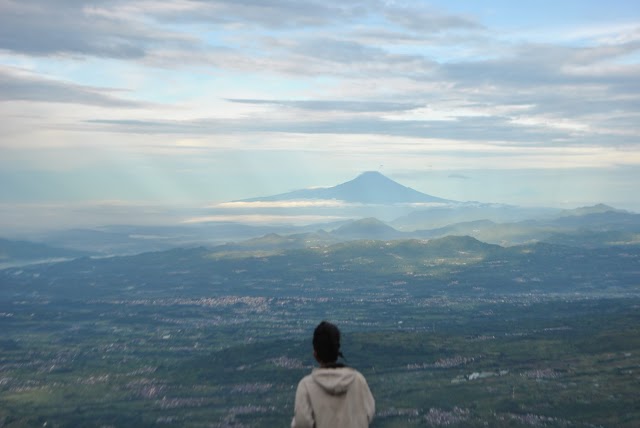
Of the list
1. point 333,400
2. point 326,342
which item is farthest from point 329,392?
point 326,342

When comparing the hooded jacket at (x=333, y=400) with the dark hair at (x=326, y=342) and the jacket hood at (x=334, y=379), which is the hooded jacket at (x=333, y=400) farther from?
the dark hair at (x=326, y=342)

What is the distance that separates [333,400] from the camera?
54.4 feet

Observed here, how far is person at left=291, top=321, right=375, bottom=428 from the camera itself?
1636cm

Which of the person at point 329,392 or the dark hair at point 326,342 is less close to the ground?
the dark hair at point 326,342

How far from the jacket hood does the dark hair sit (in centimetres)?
26

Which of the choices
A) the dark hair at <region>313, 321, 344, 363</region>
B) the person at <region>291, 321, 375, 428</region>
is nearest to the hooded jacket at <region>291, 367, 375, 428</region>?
the person at <region>291, 321, 375, 428</region>

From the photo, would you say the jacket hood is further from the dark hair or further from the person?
the dark hair

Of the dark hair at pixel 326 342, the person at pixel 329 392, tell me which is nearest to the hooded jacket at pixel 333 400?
the person at pixel 329 392

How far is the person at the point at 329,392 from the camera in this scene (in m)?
16.4

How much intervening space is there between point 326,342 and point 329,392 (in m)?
1.06

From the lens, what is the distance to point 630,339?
509 ft

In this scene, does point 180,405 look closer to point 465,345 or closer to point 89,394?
point 89,394

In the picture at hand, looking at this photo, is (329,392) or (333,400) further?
(333,400)

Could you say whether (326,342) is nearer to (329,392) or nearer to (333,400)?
(329,392)
